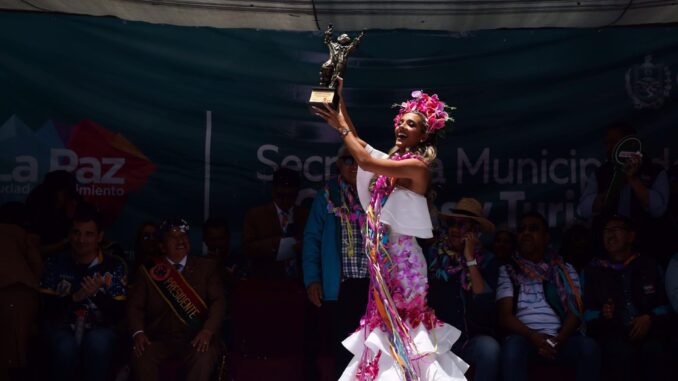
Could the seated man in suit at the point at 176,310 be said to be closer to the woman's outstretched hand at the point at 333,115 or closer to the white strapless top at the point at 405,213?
the white strapless top at the point at 405,213

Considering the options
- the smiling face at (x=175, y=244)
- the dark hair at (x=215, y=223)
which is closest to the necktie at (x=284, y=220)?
the dark hair at (x=215, y=223)

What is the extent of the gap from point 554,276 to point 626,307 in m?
0.50

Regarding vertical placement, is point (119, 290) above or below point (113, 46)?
below

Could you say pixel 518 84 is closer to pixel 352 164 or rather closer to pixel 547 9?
pixel 547 9

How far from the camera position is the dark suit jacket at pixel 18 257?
23.5ft

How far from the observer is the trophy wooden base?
224 inches

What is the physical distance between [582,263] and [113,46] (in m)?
3.81

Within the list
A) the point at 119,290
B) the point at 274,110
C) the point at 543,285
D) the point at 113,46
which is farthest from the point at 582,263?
the point at 113,46

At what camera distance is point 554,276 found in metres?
7.44

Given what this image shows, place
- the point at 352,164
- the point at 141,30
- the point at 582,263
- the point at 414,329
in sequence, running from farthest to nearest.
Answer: the point at 141,30 → the point at 582,263 → the point at 352,164 → the point at 414,329

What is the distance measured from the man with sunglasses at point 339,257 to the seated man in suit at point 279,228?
0.67 m

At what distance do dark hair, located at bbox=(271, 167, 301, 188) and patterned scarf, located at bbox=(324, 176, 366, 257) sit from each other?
0.87 metres

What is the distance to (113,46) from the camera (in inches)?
333

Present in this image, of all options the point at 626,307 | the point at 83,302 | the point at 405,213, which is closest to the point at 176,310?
the point at 83,302
